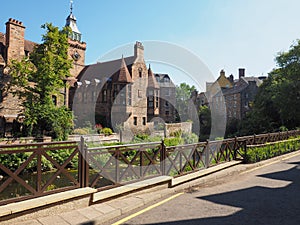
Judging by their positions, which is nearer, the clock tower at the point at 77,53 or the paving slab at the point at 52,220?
the paving slab at the point at 52,220

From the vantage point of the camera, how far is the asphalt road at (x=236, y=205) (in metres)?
4.77

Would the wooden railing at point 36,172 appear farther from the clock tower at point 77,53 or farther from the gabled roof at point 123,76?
the clock tower at point 77,53

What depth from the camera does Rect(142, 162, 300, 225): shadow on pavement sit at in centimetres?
472

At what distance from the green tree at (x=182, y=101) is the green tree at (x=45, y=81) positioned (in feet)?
106

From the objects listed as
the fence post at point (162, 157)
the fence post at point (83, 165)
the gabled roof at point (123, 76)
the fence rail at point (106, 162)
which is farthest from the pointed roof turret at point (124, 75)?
the fence post at point (83, 165)

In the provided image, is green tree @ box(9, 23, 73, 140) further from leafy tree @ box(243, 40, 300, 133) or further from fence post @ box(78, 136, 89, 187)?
leafy tree @ box(243, 40, 300, 133)

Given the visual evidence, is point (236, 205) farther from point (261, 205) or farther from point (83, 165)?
point (83, 165)

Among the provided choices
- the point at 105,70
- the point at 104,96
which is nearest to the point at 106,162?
the point at 104,96

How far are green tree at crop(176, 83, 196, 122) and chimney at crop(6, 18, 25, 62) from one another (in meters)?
33.1

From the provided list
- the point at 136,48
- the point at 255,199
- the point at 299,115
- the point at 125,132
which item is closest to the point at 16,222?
the point at 255,199

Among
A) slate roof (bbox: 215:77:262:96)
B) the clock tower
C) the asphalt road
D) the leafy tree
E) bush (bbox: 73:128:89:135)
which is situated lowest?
the asphalt road

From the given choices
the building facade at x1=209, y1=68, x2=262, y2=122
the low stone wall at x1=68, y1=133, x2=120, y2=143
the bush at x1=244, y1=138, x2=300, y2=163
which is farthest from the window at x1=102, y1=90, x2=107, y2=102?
the bush at x1=244, y1=138, x2=300, y2=163

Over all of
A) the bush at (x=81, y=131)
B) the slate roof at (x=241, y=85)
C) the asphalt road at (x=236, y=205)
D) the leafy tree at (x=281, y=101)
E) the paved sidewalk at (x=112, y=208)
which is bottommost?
the asphalt road at (x=236, y=205)

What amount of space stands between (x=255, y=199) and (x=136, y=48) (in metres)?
31.9
